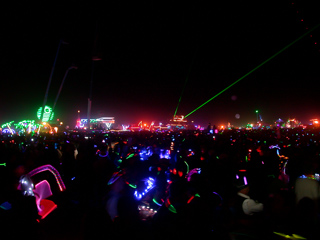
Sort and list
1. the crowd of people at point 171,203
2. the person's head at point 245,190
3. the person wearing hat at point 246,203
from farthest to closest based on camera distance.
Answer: the person's head at point 245,190, the person wearing hat at point 246,203, the crowd of people at point 171,203

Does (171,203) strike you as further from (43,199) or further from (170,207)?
(43,199)

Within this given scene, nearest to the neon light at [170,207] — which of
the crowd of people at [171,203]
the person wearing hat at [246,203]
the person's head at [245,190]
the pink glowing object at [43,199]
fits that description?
the crowd of people at [171,203]

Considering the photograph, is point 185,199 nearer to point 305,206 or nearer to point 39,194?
point 305,206

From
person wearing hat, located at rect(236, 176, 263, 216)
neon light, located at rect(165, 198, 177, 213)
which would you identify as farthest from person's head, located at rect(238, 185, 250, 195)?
neon light, located at rect(165, 198, 177, 213)

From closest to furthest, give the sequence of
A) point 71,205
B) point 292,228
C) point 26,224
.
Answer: point 26,224
point 292,228
point 71,205

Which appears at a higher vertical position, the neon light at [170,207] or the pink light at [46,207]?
the neon light at [170,207]

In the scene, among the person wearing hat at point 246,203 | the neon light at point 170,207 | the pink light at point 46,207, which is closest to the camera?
the neon light at point 170,207

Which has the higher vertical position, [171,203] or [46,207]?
[171,203]

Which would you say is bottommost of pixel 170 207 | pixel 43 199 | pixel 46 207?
pixel 46 207

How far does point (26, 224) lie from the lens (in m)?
3.45

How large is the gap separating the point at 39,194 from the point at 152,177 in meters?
A: 3.26

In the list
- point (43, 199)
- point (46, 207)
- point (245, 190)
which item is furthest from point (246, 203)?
point (43, 199)

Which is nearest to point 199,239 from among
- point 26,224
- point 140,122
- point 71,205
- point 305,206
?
point 305,206

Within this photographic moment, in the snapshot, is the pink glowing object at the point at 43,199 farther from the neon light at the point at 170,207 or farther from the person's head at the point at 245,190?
the person's head at the point at 245,190
